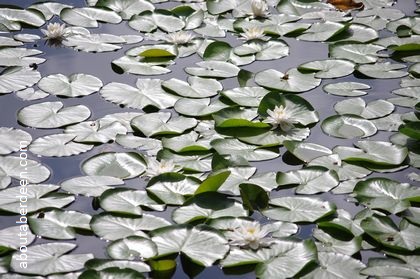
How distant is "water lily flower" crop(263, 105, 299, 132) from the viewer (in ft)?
8.50

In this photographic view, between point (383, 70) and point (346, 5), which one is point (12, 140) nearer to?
point (383, 70)

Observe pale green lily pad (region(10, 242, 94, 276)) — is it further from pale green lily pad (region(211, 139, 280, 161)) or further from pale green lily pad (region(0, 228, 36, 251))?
pale green lily pad (region(211, 139, 280, 161))

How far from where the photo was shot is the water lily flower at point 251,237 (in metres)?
2.00

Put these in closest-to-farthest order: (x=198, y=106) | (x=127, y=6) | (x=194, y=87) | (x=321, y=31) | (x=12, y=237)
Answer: (x=12, y=237) → (x=198, y=106) → (x=194, y=87) → (x=321, y=31) → (x=127, y=6)

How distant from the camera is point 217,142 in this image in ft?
8.13

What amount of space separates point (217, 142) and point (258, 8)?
1.10 m

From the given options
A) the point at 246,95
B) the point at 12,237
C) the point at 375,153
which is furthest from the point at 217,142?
the point at 12,237

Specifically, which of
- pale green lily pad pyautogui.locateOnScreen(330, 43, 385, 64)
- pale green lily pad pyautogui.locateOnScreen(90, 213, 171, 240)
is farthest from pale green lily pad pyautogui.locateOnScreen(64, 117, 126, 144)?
pale green lily pad pyautogui.locateOnScreen(330, 43, 385, 64)

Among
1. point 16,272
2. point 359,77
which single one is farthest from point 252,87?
point 16,272

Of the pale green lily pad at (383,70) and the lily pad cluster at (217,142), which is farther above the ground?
the pale green lily pad at (383,70)

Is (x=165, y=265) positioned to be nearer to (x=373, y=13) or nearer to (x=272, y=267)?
(x=272, y=267)

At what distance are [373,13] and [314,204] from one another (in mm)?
1561

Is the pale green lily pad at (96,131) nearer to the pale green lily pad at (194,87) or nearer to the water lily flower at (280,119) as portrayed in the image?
the pale green lily pad at (194,87)

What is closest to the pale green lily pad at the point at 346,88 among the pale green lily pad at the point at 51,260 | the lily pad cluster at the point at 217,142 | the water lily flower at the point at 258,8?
the lily pad cluster at the point at 217,142
